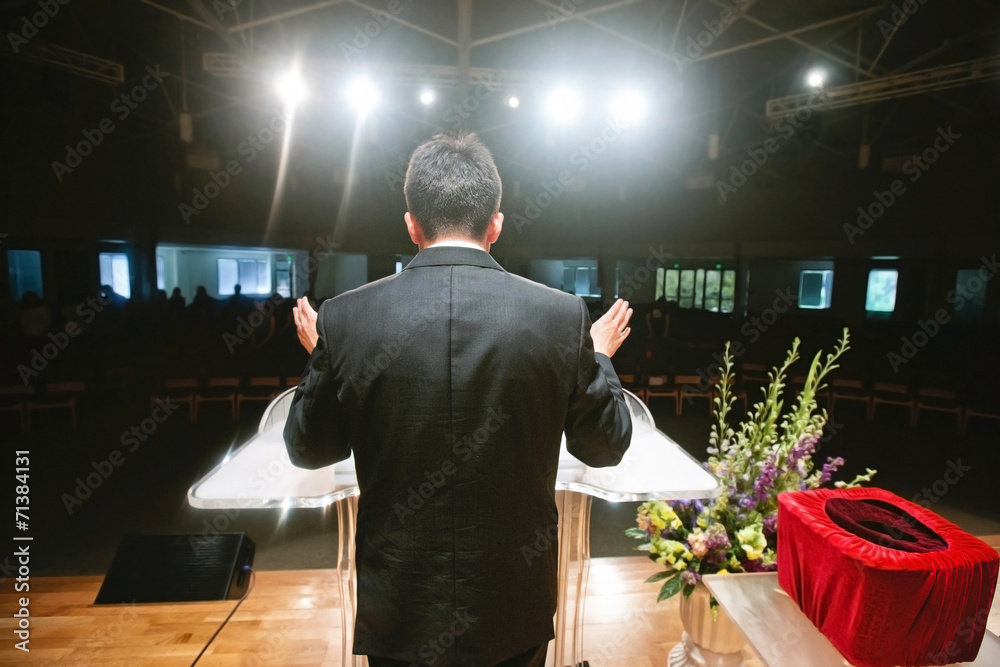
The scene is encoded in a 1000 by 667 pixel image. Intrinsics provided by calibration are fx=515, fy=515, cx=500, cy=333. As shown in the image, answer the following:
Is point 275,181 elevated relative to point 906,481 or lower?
elevated

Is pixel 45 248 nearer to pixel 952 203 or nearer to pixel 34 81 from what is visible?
pixel 34 81

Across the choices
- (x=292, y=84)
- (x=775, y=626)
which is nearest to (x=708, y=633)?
(x=775, y=626)

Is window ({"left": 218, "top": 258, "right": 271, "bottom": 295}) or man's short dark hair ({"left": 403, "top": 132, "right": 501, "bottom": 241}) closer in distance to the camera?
man's short dark hair ({"left": 403, "top": 132, "right": 501, "bottom": 241})

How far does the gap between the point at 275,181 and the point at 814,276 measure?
8535mm

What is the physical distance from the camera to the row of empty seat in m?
5.21

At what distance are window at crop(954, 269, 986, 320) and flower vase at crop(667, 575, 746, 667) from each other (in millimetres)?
7624

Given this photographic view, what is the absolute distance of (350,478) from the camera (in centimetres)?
113

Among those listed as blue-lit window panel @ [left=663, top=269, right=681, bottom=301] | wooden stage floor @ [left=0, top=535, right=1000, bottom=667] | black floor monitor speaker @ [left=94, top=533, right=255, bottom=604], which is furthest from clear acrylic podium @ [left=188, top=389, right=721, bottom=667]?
blue-lit window panel @ [left=663, top=269, right=681, bottom=301]

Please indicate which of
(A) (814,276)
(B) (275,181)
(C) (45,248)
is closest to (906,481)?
(A) (814,276)

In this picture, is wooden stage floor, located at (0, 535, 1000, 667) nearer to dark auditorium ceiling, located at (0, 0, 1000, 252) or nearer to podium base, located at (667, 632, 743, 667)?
podium base, located at (667, 632, 743, 667)

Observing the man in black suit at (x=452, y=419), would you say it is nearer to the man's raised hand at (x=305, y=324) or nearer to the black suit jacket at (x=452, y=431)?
the black suit jacket at (x=452, y=431)

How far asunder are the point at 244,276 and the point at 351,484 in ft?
22.3

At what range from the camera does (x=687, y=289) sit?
7.21 metres

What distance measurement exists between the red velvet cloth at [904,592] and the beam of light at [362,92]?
149 inches
